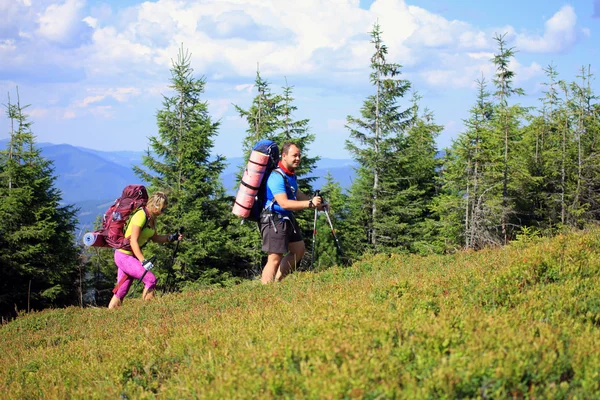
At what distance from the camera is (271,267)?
8922 millimetres

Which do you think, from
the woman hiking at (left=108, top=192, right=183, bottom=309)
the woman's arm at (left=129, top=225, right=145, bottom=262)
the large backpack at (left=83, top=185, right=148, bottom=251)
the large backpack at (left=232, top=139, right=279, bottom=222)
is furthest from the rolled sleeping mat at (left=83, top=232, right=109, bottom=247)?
the large backpack at (left=232, top=139, right=279, bottom=222)

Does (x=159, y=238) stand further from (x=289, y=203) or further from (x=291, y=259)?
(x=289, y=203)

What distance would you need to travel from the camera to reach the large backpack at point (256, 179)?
8.41 metres

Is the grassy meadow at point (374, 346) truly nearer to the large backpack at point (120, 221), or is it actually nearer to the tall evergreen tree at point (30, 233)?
the large backpack at point (120, 221)

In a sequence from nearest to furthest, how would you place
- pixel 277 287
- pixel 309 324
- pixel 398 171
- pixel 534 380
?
pixel 534 380, pixel 309 324, pixel 277 287, pixel 398 171

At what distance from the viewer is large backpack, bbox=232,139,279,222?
8.41 meters

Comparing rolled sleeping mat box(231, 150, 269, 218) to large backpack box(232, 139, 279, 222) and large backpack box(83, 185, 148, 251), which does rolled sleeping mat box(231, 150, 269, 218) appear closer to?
large backpack box(232, 139, 279, 222)

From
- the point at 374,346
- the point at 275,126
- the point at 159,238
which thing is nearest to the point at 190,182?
the point at 275,126

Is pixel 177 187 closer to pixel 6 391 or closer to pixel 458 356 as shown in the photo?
pixel 6 391

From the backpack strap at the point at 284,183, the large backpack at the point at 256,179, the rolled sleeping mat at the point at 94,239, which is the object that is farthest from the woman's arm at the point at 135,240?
the backpack strap at the point at 284,183

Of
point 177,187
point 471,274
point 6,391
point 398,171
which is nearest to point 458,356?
point 471,274

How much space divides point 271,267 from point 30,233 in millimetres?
24715

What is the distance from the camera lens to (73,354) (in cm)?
602

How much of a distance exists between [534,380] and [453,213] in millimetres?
31929
